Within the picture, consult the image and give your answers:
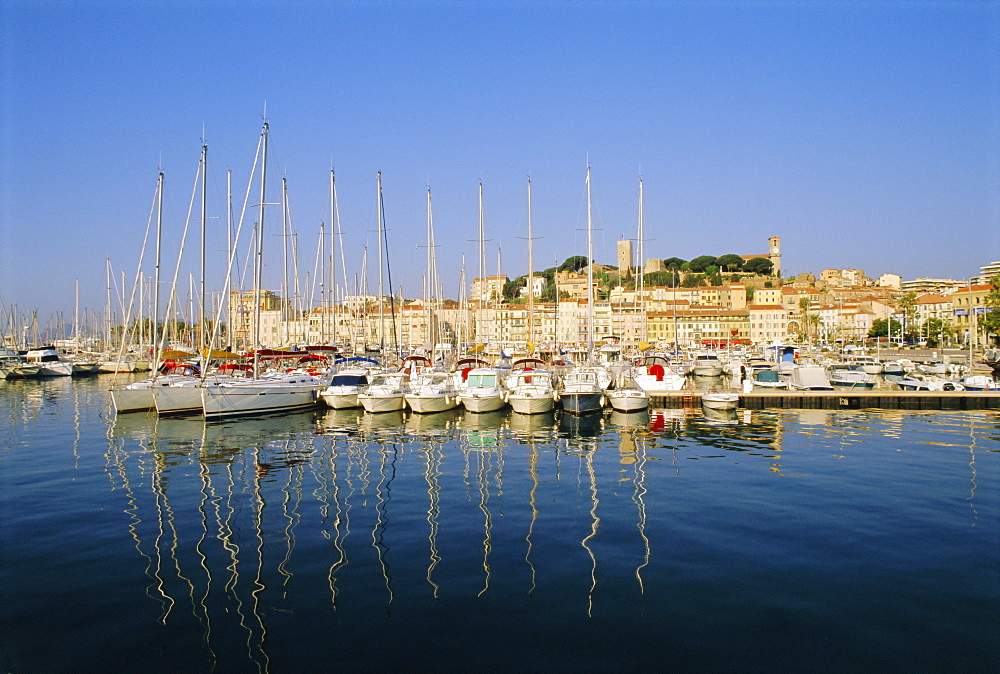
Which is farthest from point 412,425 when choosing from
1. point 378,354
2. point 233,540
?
point 378,354

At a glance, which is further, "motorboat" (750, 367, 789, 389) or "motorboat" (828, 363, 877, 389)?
"motorboat" (750, 367, 789, 389)

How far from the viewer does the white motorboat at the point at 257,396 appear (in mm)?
25719

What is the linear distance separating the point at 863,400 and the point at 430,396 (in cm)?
1871

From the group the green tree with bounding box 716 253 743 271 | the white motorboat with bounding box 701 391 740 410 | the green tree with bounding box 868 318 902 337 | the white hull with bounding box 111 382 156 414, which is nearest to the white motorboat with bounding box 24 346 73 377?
the white hull with bounding box 111 382 156 414

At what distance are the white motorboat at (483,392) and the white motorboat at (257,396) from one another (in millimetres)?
6589

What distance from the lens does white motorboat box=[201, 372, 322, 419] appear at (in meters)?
25.7

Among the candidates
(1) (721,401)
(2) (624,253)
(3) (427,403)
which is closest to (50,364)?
(3) (427,403)

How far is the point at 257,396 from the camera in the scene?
27.4 meters

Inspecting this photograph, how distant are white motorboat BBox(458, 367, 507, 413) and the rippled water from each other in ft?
28.7

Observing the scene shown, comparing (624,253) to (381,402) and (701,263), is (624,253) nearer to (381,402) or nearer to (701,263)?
(701,263)

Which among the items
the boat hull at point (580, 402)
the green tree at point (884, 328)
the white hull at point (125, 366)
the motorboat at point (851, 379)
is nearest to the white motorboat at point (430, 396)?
the boat hull at point (580, 402)

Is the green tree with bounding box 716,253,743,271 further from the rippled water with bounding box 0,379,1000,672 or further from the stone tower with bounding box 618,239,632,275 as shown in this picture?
the rippled water with bounding box 0,379,1000,672

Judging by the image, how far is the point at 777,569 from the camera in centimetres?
934

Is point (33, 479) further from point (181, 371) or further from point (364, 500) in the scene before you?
point (181, 371)
